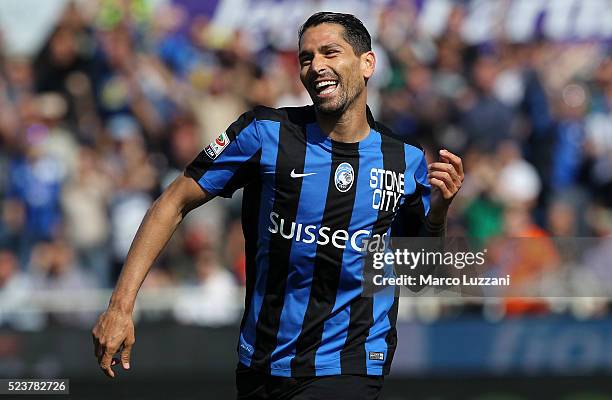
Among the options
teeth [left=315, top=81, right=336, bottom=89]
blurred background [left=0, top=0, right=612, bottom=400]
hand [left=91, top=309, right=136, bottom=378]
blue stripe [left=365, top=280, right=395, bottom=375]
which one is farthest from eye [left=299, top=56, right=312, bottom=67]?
blurred background [left=0, top=0, right=612, bottom=400]

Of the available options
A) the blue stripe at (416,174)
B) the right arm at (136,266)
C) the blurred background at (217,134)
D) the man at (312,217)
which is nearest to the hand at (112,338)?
the right arm at (136,266)

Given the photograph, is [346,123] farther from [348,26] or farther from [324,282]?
[324,282]

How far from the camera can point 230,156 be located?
4.61m

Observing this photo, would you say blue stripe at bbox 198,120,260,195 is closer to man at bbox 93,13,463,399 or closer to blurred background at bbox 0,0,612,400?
man at bbox 93,13,463,399

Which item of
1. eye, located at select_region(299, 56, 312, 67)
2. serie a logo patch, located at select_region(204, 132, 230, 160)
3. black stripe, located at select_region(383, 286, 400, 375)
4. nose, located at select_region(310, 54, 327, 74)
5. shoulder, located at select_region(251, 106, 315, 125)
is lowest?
black stripe, located at select_region(383, 286, 400, 375)

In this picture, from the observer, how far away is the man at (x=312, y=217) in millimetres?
4594

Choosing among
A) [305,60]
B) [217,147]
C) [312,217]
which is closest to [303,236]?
[312,217]

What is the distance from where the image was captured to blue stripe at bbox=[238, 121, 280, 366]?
464 centimetres

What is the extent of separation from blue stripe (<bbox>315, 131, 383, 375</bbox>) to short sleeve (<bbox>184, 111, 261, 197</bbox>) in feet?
1.58

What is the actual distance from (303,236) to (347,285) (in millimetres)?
290

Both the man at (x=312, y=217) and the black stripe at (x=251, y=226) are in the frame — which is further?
the black stripe at (x=251, y=226)

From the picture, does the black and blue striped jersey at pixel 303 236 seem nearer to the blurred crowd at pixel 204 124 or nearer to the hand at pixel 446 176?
the hand at pixel 446 176

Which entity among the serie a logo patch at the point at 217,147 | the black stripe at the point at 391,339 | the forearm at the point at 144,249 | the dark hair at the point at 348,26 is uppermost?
the dark hair at the point at 348,26

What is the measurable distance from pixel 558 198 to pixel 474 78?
1.60 metres
